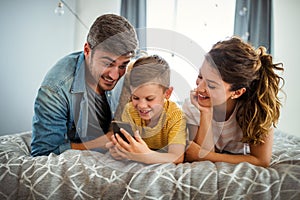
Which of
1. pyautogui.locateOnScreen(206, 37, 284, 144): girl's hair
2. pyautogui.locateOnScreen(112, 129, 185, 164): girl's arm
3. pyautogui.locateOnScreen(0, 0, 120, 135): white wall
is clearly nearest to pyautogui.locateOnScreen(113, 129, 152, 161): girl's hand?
pyautogui.locateOnScreen(112, 129, 185, 164): girl's arm

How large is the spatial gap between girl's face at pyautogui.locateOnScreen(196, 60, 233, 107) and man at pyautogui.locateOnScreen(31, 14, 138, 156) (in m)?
0.29

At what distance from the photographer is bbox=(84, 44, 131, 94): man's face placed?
1136 millimetres

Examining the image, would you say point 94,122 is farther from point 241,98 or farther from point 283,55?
point 283,55

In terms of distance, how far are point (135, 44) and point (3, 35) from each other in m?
1.06

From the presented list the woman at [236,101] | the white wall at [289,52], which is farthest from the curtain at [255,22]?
the woman at [236,101]

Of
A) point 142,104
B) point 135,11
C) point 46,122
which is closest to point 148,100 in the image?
point 142,104

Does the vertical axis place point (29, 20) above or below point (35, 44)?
above

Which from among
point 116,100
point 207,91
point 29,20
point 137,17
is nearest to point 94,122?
point 116,100

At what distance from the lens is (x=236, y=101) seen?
1.18m

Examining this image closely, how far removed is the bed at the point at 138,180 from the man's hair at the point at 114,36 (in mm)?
424

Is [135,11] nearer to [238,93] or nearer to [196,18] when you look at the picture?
[196,18]

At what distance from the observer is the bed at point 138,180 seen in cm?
88

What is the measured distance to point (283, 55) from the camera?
2412 mm

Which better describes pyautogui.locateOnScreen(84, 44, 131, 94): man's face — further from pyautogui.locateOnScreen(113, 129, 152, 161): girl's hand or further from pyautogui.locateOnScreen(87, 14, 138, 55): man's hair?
pyautogui.locateOnScreen(113, 129, 152, 161): girl's hand
